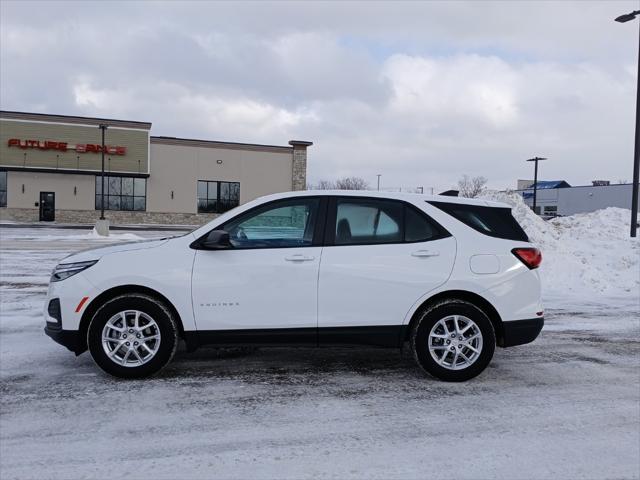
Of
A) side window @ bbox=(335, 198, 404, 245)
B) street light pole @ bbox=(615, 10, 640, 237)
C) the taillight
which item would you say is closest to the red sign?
street light pole @ bbox=(615, 10, 640, 237)

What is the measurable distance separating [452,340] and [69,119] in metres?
43.6

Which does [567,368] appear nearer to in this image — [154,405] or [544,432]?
[544,432]

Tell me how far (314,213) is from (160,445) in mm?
2478

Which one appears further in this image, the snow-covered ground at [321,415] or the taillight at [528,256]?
the taillight at [528,256]

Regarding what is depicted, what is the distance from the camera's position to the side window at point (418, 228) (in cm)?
519

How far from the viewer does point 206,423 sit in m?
4.12

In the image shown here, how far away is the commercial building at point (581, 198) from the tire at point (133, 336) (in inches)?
3342

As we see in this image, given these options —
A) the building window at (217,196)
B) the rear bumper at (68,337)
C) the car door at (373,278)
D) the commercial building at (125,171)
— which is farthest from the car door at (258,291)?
the building window at (217,196)

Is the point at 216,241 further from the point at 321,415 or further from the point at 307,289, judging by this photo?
the point at 321,415

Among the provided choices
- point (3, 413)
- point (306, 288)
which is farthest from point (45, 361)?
point (306, 288)

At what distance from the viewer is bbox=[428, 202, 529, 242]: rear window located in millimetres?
5293

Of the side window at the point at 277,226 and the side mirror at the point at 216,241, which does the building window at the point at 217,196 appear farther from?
the side mirror at the point at 216,241

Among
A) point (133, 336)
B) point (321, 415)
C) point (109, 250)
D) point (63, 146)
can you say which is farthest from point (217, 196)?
point (321, 415)

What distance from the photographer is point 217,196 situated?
4788 centimetres
